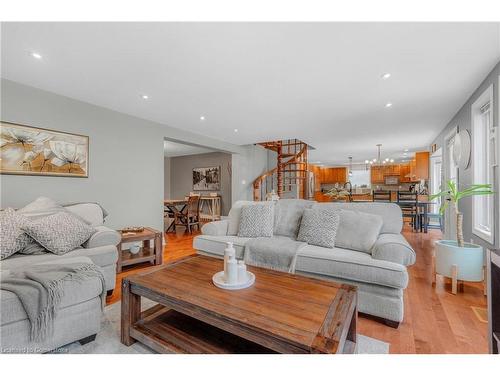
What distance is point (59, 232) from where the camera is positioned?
2.13 metres

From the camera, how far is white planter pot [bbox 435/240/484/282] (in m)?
2.24

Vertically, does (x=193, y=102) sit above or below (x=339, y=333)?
above

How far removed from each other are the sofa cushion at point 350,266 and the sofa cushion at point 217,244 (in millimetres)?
673

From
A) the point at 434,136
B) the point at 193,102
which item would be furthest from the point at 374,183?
the point at 193,102

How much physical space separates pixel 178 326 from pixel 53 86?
311 centimetres

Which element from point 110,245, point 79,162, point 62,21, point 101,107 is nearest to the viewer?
point 62,21

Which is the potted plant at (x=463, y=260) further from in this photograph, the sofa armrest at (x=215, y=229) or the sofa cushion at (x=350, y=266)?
the sofa armrest at (x=215, y=229)

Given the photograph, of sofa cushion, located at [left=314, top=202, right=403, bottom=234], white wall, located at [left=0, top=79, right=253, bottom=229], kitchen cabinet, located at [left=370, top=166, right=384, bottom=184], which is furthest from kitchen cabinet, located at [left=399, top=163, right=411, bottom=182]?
white wall, located at [left=0, top=79, right=253, bottom=229]

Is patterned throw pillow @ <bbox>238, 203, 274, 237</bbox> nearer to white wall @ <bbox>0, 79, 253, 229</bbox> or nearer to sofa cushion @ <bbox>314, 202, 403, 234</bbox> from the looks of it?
sofa cushion @ <bbox>314, 202, 403, 234</bbox>

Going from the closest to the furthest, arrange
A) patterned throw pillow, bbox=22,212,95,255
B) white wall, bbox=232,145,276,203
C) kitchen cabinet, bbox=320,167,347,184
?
patterned throw pillow, bbox=22,212,95,255, white wall, bbox=232,145,276,203, kitchen cabinet, bbox=320,167,347,184

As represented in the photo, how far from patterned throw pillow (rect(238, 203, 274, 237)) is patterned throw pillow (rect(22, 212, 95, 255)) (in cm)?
162
